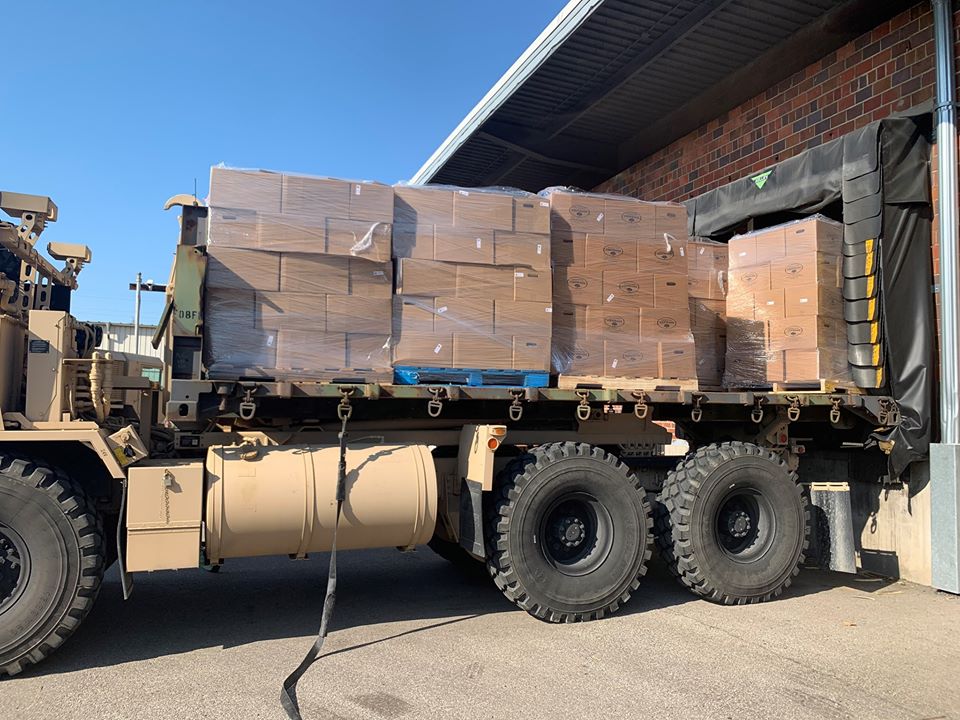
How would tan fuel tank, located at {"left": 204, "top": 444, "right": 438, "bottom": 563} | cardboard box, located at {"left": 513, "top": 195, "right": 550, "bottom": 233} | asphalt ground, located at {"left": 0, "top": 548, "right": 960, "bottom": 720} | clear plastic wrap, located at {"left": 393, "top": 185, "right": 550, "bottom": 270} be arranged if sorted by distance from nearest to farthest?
1. asphalt ground, located at {"left": 0, "top": 548, "right": 960, "bottom": 720}
2. tan fuel tank, located at {"left": 204, "top": 444, "right": 438, "bottom": 563}
3. clear plastic wrap, located at {"left": 393, "top": 185, "right": 550, "bottom": 270}
4. cardboard box, located at {"left": 513, "top": 195, "right": 550, "bottom": 233}

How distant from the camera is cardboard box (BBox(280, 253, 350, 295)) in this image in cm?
551

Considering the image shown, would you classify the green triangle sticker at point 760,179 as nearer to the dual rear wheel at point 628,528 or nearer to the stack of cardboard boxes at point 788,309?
the stack of cardboard boxes at point 788,309

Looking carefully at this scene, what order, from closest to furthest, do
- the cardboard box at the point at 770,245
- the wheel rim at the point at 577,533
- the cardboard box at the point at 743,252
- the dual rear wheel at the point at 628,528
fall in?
the dual rear wheel at the point at 628,528 < the wheel rim at the point at 577,533 < the cardboard box at the point at 770,245 < the cardboard box at the point at 743,252

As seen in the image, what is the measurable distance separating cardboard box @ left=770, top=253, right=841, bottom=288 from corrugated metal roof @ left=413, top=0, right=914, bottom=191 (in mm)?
3029

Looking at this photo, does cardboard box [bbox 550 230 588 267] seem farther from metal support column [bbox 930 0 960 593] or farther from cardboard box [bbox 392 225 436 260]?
metal support column [bbox 930 0 960 593]

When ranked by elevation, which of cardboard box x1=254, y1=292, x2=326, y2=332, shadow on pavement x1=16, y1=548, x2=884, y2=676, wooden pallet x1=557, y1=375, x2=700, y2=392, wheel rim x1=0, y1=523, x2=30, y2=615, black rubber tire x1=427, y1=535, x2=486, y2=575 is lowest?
shadow on pavement x1=16, y1=548, x2=884, y2=676

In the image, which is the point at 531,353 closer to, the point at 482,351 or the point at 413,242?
the point at 482,351

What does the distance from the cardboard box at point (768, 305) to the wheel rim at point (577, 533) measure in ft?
9.12

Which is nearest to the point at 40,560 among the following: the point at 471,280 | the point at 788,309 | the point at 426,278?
the point at 426,278

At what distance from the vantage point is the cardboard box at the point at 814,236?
23.4ft

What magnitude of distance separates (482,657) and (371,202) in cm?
346

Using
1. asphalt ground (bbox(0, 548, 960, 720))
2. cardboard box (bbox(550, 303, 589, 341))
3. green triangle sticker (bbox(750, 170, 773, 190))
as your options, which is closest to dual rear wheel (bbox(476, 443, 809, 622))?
asphalt ground (bbox(0, 548, 960, 720))

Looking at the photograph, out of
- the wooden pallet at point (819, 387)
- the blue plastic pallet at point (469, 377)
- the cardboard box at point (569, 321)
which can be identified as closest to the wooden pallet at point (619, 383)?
the blue plastic pallet at point (469, 377)

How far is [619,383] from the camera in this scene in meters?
6.27
